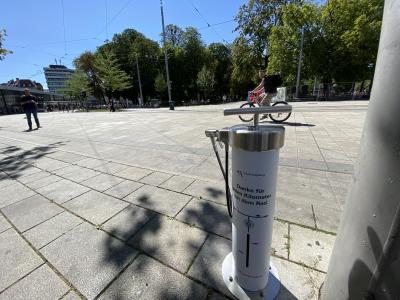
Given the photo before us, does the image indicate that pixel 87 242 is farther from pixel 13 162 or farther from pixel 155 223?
pixel 13 162

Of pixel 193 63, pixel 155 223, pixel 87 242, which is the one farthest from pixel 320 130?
pixel 193 63

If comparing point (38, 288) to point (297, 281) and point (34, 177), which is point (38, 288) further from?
point (34, 177)

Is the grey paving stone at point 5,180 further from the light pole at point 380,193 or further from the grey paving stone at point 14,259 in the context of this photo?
the light pole at point 380,193

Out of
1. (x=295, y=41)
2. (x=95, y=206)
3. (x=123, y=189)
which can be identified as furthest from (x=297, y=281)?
(x=295, y=41)

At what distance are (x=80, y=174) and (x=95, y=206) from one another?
4.79 ft

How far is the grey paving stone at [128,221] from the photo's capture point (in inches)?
85.4

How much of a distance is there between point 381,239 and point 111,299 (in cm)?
160

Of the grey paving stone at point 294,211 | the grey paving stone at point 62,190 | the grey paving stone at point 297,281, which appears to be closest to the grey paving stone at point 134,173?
the grey paving stone at point 62,190

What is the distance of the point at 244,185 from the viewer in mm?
1162

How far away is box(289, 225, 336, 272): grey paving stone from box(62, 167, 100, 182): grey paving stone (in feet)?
10.8

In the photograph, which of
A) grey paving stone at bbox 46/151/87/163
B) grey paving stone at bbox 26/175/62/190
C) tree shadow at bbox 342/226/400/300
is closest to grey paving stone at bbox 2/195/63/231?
grey paving stone at bbox 26/175/62/190

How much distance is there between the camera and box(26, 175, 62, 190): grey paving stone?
3.47 meters

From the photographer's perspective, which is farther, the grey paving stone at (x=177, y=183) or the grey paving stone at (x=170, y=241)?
the grey paving stone at (x=177, y=183)

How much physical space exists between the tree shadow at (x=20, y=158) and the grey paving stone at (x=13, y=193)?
594mm
